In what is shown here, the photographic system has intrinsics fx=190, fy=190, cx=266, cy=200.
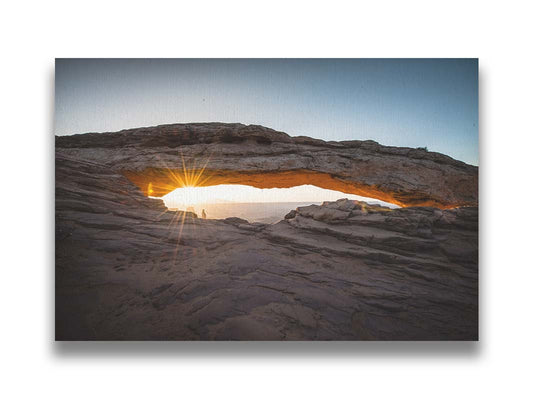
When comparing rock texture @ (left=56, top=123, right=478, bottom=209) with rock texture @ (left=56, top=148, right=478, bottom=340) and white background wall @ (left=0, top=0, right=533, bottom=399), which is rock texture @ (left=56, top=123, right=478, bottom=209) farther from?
white background wall @ (left=0, top=0, right=533, bottom=399)

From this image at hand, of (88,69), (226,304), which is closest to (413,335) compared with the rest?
(226,304)

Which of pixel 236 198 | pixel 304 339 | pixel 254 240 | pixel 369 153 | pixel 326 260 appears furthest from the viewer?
pixel 236 198
